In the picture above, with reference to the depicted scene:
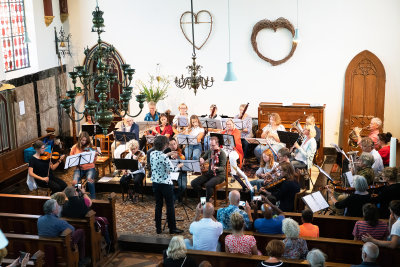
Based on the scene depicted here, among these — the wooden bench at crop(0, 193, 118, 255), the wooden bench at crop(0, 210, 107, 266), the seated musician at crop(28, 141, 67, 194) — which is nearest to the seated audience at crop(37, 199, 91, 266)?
the wooden bench at crop(0, 210, 107, 266)

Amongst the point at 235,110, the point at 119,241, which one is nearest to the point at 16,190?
the point at 119,241

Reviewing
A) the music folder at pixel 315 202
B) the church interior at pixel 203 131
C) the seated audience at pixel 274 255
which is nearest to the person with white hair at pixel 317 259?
the seated audience at pixel 274 255

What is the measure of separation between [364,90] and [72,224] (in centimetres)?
733

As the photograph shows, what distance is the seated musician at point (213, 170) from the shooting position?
348 inches

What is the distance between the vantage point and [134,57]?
13.0 meters

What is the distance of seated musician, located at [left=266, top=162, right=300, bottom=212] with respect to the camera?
7.23 meters

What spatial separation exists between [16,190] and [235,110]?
5.21 m

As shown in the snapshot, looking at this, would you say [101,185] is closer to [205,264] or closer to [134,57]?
[134,57]

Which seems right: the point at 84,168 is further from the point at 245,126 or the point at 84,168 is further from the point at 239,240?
the point at 239,240

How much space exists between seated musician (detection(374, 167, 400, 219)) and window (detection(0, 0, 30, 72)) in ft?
26.1

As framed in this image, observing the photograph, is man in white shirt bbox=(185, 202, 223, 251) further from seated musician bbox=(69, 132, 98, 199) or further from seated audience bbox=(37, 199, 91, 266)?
seated musician bbox=(69, 132, 98, 199)

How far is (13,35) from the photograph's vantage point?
11.5 metres

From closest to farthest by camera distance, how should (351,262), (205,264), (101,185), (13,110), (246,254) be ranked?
(205,264) < (246,254) < (351,262) < (101,185) < (13,110)

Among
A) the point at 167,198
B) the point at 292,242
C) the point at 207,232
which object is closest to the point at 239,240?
the point at 207,232
